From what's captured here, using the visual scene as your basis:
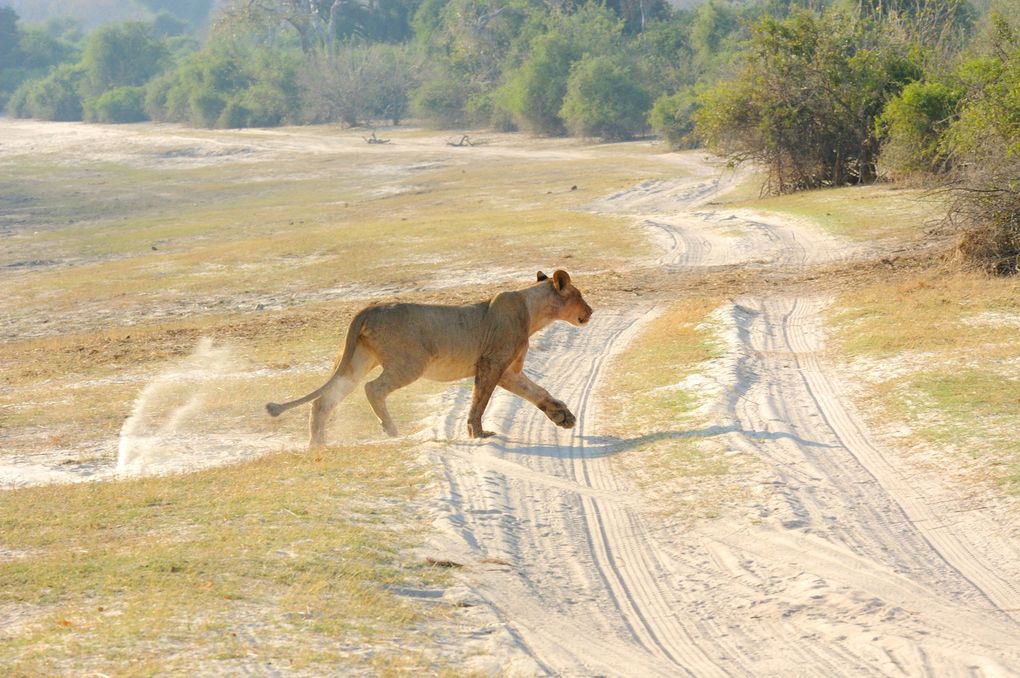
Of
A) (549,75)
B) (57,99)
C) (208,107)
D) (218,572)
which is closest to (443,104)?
(549,75)

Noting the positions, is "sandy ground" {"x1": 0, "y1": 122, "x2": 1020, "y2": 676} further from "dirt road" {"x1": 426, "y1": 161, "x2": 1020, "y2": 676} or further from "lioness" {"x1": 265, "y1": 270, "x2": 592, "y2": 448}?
"lioness" {"x1": 265, "y1": 270, "x2": 592, "y2": 448}

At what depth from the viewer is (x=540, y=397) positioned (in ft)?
41.0

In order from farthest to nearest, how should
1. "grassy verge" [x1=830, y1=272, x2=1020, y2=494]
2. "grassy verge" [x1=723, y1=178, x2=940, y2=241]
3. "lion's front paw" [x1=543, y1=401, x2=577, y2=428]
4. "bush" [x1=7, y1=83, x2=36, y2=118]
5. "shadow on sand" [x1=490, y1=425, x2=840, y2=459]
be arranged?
"bush" [x1=7, y1=83, x2=36, y2=118]
"grassy verge" [x1=723, y1=178, x2=940, y2=241]
"lion's front paw" [x1=543, y1=401, x2=577, y2=428]
"shadow on sand" [x1=490, y1=425, x2=840, y2=459]
"grassy verge" [x1=830, y1=272, x2=1020, y2=494]

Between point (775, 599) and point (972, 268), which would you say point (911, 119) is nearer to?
point (972, 268)

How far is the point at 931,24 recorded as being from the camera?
1636 inches

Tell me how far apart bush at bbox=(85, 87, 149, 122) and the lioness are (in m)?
92.8

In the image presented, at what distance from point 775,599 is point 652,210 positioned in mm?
29301

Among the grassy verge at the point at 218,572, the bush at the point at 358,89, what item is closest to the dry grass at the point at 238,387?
the grassy verge at the point at 218,572

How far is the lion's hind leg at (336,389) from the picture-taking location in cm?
1203

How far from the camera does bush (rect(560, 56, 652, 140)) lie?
66625 mm

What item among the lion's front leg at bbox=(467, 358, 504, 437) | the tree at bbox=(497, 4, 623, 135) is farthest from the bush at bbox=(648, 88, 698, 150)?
the lion's front leg at bbox=(467, 358, 504, 437)

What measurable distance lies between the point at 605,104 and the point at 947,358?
53.6 m

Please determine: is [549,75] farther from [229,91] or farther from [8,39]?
[8,39]

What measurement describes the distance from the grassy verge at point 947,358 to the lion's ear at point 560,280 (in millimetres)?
3438
